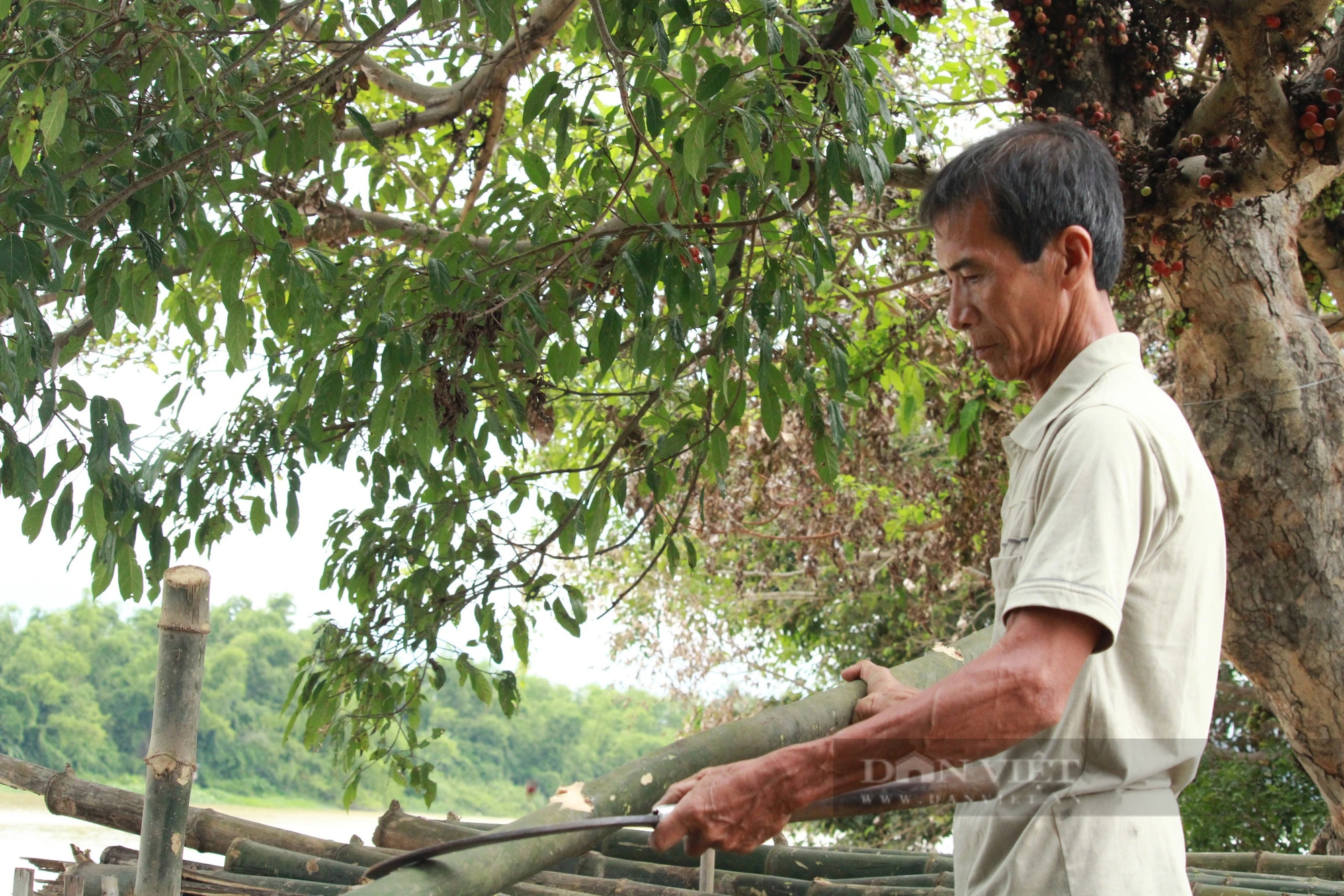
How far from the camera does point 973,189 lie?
1.00 m

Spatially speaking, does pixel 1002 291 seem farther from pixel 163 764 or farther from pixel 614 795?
pixel 163 764

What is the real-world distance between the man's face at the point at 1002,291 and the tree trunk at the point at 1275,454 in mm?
2145

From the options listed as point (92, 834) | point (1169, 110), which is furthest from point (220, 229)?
point (92, 834)

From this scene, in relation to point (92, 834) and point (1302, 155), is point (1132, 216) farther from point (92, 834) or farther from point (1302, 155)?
point (92, 834)

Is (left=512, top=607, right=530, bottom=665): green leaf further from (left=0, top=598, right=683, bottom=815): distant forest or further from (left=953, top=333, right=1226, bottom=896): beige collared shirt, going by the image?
(left=0, top=598, right=683, bottom=815): distant forest

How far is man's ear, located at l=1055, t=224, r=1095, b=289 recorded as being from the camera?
3.21ft

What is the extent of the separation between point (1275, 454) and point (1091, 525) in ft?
8.12

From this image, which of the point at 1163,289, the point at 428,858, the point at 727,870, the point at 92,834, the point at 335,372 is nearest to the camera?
the point at 428,858

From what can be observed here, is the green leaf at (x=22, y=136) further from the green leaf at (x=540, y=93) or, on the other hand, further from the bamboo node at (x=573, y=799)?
the bamboo node at (x=573, y=799)

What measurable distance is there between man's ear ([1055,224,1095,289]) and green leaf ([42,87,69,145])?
1.35 meters

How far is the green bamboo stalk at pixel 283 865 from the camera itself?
1879mm

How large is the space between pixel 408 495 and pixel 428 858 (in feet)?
6.86

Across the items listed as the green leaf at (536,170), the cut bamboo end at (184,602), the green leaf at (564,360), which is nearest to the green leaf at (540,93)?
the green leaf at (536,170)

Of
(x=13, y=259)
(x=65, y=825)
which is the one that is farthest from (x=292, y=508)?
(x=65, y=825)
